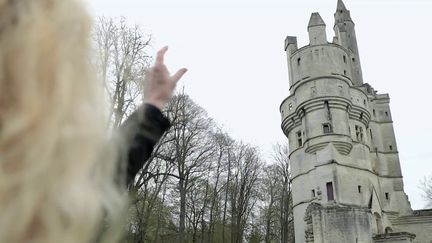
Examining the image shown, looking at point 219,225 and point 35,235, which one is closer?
point 35,235

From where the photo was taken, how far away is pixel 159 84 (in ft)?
6.18

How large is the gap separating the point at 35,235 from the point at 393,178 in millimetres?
37748

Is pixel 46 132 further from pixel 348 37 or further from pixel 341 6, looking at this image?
pixel 341 6

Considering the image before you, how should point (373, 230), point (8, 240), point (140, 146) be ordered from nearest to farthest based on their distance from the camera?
point (8, 240)
point (140, 146)
point (373, 230)

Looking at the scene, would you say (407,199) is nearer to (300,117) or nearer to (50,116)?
(300,117)

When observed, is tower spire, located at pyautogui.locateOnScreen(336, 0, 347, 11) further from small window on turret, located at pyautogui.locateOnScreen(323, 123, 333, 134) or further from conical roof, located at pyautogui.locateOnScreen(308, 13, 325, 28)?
small window on turret, located at pyautogui.locateOnScreen(323, 123, 333, 134)

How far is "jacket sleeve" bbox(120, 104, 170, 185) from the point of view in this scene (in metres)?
1.59

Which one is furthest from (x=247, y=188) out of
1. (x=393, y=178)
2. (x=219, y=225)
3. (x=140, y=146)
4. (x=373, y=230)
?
(x=140, y=146)

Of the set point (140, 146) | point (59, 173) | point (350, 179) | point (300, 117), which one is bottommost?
point (59, 173)

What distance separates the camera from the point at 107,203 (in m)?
0.96

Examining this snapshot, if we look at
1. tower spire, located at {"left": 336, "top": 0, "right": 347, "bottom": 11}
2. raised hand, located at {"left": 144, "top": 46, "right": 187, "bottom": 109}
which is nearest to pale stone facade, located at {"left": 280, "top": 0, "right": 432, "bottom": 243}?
tower spire, located at {"left": 336, "top": 0, "right": 347, "bottom": 11}

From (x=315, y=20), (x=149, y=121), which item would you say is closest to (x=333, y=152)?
(x=315, y=20)

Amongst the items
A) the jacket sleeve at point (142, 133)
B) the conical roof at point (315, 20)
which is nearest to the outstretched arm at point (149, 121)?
the jacket sleeve at point (142, 133)

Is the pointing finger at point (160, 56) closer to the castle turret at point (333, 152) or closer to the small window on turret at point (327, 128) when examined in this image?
the castle turret at point (333, 152)
